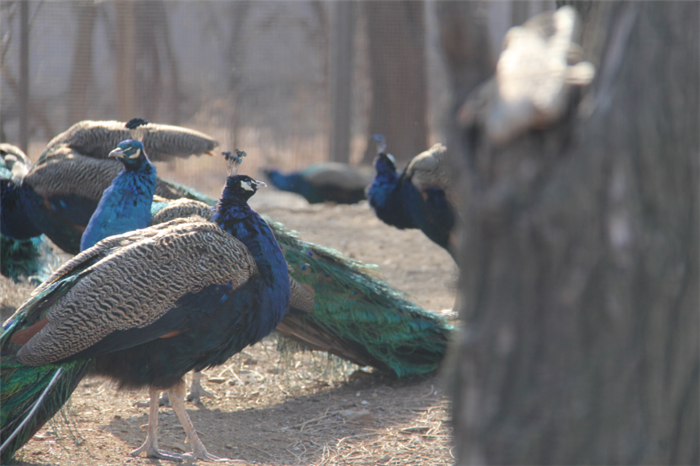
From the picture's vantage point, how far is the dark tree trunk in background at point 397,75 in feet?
29.5

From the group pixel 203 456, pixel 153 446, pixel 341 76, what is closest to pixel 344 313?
pixel 203 456

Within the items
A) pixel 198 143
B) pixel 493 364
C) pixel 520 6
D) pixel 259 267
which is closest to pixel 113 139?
pixel 198 143

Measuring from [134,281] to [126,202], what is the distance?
998 mm

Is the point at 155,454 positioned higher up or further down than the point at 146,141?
further down

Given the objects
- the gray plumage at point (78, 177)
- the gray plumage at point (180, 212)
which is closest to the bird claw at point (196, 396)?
the gray plumage at point (180, 212)

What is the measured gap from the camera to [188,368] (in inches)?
115

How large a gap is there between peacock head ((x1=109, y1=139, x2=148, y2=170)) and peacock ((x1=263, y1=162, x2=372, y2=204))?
15.5 feet

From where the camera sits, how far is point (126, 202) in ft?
11.8

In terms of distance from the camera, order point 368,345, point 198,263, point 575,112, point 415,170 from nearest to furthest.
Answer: point 575,112 → point 198,263 → point 368,345 → point 415,170

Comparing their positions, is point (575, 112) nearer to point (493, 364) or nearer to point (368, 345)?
point (493, 364)

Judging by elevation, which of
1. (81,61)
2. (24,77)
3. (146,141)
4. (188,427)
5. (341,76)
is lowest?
(188,427)

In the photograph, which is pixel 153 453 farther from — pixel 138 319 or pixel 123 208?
pixel 123 208

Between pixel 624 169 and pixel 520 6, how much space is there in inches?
322

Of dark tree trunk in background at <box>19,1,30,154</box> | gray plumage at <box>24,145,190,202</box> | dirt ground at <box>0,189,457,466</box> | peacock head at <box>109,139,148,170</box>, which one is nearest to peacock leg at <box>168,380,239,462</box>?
dirt ground at <box>0,189,457,466</box>
